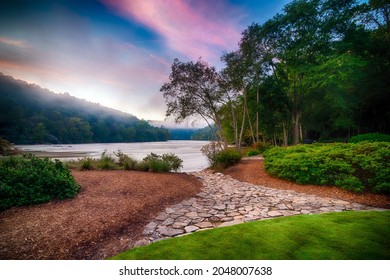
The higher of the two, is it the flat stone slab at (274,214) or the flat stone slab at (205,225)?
the flat stone slab at (205,225)

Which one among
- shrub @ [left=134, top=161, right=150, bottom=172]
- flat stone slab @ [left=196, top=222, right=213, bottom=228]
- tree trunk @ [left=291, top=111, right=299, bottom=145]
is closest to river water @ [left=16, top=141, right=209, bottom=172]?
shrub @ [left=134, top=161, right=150, bottom=172]

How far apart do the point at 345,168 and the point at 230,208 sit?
4053 mm

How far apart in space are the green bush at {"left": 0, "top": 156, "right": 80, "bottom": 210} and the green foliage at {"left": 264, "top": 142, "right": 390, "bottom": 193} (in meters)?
6.92

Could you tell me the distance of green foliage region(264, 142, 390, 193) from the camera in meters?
5.17

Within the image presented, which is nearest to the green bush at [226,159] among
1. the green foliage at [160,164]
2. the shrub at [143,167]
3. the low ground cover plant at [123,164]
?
the green foliage at [160,164]

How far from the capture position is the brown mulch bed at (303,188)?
4.79 m

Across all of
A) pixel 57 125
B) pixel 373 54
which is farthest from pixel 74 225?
pixel 57 125

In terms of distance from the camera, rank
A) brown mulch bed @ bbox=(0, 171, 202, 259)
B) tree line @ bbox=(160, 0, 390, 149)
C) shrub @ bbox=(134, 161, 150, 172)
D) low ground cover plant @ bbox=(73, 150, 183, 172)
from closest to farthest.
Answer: brown mulch bed @ bbox=(0, 171, 202, 259) → low ground cover plant @ bbox=(73, 150, 183, 172) → shrub @ bbox=(134, 161, 150, 172) → tree line @ bbox=(160, 0, 390, 149)

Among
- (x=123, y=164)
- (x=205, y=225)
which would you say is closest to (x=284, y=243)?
(x=205, y=225)

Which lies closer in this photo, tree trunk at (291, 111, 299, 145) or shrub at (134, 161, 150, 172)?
shrub at (134, 161, 150, 172)

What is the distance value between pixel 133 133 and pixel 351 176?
81379mm

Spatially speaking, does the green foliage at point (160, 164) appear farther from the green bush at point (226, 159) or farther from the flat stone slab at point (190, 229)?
the flat stone slab at point (190, 229)

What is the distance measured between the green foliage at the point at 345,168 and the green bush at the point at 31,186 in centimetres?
692

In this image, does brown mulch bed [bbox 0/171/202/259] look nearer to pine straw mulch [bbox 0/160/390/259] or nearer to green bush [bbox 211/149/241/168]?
pine straw mulch [bbox 0/160/390/259]
